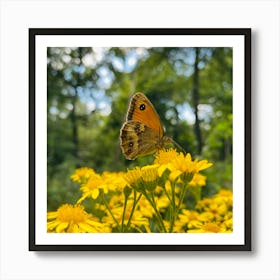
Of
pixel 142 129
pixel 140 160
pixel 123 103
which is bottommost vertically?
pixel 140 160

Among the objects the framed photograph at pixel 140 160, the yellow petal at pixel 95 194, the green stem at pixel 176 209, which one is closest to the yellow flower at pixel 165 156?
the framed photograph at pixel 140 160

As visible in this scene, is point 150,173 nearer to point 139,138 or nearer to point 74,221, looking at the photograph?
point 139,138

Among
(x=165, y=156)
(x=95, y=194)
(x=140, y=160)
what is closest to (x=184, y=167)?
(x=165, y=156)

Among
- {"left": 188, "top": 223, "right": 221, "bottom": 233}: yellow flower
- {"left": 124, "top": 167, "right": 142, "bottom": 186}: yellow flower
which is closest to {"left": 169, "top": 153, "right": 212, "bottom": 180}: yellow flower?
{"left": 124, "top": 167, "right": 142, "bottom": 186}: yellow flower

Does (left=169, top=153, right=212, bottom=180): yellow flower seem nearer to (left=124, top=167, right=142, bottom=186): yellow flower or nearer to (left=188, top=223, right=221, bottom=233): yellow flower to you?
(left=124, top=167, right=142, bottom=186): yellow flower

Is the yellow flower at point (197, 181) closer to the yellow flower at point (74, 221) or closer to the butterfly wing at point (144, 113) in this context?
the butterfly wing at point (144, 113)
